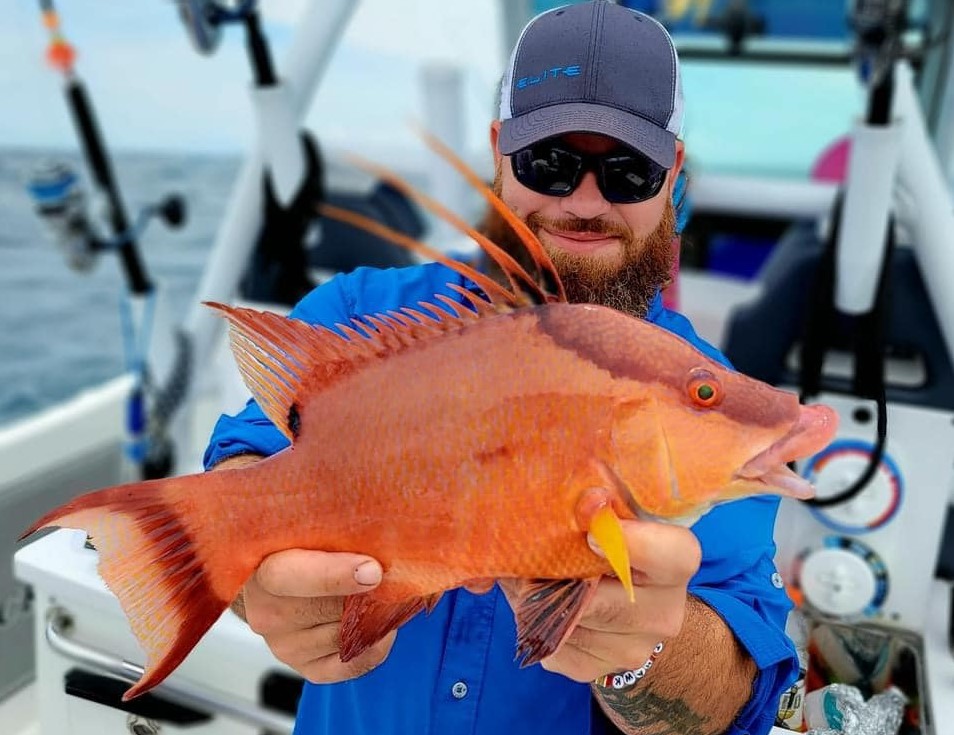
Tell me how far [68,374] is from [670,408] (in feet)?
27.3

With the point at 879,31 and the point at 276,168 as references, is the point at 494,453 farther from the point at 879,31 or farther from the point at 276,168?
the point at 276,168

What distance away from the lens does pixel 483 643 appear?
108 centimetres

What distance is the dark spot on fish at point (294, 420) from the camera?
2.35ft

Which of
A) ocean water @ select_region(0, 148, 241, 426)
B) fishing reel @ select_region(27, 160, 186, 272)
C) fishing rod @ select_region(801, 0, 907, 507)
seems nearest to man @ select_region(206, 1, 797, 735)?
fishing rod @ select_region(801, 0, 907, 507)

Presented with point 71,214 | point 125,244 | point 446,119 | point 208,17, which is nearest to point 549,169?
point 208,17

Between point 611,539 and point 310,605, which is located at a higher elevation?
point 611,539

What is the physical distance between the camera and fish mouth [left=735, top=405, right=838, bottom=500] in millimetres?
617

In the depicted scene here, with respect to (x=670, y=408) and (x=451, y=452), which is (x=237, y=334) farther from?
(x=670, y=408)

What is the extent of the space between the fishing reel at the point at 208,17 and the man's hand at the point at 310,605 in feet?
7.14

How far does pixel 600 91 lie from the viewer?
2.93 ft

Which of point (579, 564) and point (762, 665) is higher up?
point (579, 564)

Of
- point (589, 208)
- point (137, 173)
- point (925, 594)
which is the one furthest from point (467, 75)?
point (137, 173)

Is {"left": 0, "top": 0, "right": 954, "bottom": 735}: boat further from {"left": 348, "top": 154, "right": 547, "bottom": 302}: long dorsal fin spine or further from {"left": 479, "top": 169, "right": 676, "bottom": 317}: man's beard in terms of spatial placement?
{"left": 348, "top": 154, "right": 547, "bottom": 302}: long dorsal fin spine

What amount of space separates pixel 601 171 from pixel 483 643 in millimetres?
607
